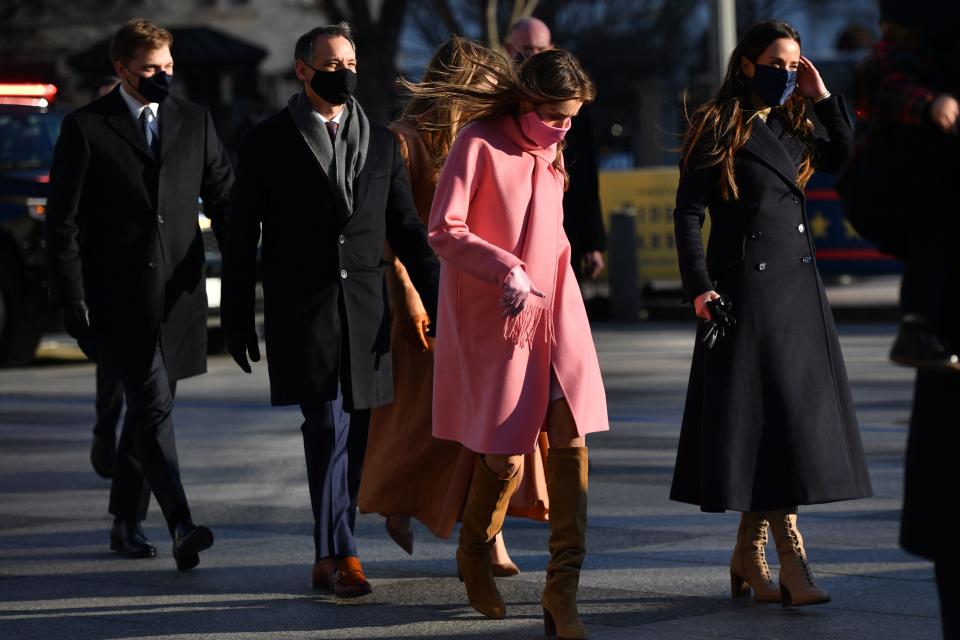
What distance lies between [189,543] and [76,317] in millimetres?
908

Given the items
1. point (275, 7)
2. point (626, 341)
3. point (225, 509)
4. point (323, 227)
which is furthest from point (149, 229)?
point (275, 7)

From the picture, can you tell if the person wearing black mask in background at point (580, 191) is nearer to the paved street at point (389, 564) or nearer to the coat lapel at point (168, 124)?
the paved street at point (389, 564)

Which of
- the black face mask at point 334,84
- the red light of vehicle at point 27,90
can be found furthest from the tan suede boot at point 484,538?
the red light of vehicle at point 27,90

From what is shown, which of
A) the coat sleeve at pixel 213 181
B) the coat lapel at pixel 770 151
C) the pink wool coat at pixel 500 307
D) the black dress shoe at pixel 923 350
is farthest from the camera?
the coat sleeve at pixel 213 181

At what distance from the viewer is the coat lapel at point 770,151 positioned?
5852 mm

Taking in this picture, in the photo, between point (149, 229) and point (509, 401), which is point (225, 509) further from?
point (509, 401)

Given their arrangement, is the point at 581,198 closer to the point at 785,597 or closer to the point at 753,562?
the point at 753,562

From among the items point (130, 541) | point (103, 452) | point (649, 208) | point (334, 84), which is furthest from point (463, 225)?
point (649, 208)

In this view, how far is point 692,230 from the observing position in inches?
Result: 230

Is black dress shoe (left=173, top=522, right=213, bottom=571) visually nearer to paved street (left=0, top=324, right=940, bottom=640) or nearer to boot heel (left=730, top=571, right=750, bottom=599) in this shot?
paved street (left=0, top=324, right=940, bottom=640)

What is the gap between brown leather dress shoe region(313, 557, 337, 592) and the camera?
20.2 feet

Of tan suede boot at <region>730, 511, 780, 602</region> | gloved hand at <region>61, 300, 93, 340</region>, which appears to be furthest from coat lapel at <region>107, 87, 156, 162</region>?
tan suede boot at <region>730, 511, 780, 602</region>

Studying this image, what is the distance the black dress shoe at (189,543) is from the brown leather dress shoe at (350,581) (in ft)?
1.98

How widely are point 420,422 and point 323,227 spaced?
782 millimetres
